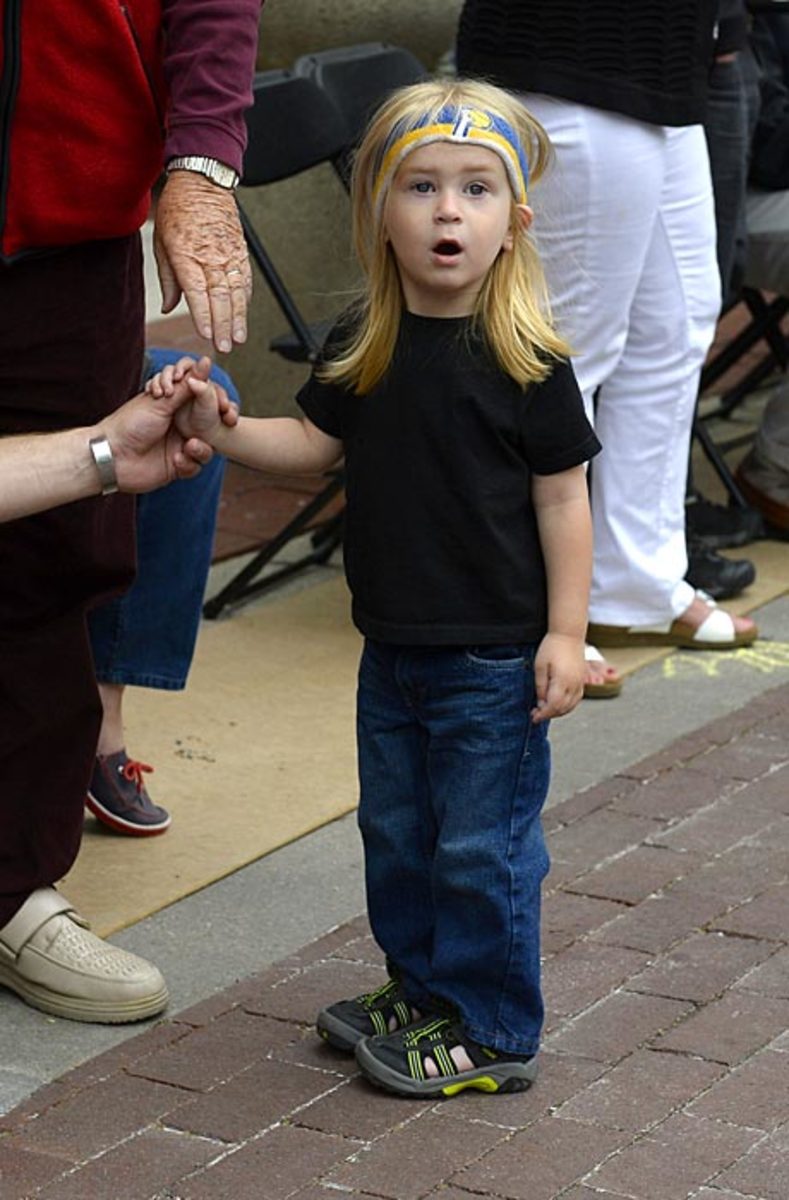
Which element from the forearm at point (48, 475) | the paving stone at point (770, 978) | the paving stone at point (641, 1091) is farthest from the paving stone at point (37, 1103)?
the paving stone at point (770, 978)

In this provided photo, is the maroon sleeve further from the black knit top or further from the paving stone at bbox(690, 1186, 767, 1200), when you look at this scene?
the black knit top

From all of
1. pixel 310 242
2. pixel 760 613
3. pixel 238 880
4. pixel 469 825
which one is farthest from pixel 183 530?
pixel 310 242

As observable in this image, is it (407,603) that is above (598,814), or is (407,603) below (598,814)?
above

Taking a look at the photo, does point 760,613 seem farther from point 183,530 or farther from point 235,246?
point 235,246

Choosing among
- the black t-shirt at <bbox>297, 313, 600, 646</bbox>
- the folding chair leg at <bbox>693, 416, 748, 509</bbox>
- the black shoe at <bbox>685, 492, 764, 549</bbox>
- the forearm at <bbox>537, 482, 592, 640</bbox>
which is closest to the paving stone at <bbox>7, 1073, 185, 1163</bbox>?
the black t-shirt at <bbox>297, 313, 600, 646</bbox>

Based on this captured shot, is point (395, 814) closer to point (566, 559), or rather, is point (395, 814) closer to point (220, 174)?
point (566, 559)

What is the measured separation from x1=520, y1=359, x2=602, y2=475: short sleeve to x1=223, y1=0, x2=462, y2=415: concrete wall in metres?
3.32

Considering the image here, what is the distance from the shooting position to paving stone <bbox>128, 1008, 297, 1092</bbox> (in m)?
3.36

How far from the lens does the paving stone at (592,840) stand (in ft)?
13.6

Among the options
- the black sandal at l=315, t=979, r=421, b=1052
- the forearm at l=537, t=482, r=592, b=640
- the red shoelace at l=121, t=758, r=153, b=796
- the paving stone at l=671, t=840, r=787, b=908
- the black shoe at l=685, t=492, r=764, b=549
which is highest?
the forearm at l=537, t=482, r=592, b=640

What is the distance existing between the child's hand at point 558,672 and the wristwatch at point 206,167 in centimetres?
77

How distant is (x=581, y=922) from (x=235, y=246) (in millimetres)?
1394

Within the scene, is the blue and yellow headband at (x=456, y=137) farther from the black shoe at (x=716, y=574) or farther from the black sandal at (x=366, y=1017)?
the black shoe at (x=716, y=574)

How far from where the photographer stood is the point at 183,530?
14.1ft
